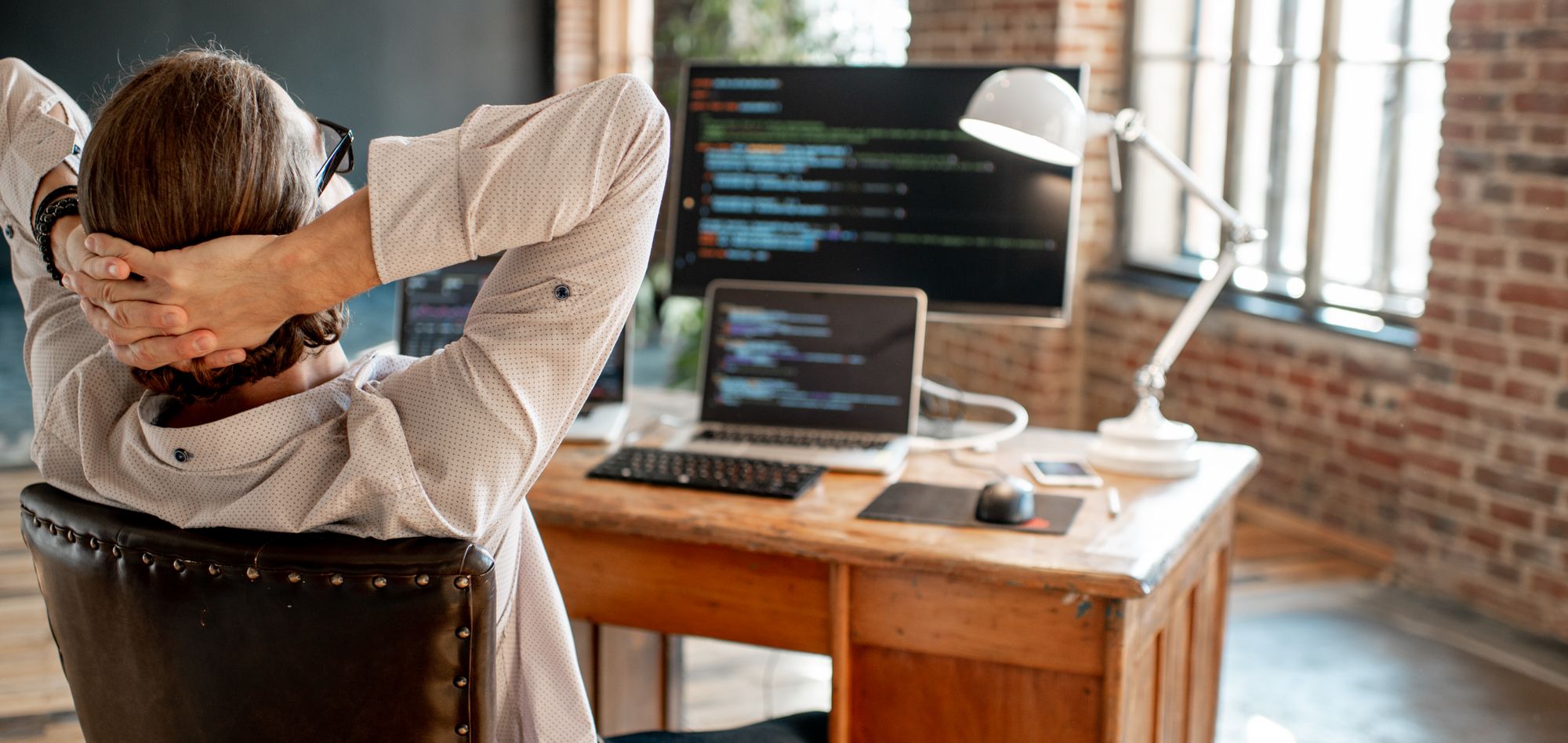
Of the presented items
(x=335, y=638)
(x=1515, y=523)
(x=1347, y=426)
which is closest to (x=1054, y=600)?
(x=335, y=638)

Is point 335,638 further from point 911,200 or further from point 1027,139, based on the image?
point 911,200

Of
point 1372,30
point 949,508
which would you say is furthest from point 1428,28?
point 949,508

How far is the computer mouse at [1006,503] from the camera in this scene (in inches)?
64.9

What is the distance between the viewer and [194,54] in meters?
1.02

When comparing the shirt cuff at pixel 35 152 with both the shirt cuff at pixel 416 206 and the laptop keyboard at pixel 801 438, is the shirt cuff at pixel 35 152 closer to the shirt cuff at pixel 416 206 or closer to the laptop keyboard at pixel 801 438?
the shirt cuff at pixel 416 206

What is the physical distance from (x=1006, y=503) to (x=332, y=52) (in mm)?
3016

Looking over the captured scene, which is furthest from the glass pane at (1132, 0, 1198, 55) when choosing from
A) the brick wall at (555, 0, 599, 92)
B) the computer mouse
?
the computer mouse

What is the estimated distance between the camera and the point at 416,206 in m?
1.01

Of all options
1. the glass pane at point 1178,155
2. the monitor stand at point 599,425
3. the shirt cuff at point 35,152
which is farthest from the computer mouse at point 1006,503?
the glass pane at point 1178,155

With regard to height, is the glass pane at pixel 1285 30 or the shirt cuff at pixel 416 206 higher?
the glass pane at pixel 1285 30

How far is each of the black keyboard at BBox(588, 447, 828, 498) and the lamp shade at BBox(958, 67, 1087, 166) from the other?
545mm

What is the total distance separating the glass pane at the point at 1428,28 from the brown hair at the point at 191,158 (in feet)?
11.4

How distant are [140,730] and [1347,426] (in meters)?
3.55

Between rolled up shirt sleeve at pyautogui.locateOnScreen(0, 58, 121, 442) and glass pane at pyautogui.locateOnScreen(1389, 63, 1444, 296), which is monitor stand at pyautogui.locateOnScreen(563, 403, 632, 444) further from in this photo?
glass pane at pyautogui.locateOnScreen(1389, 63, 1444, 296)
